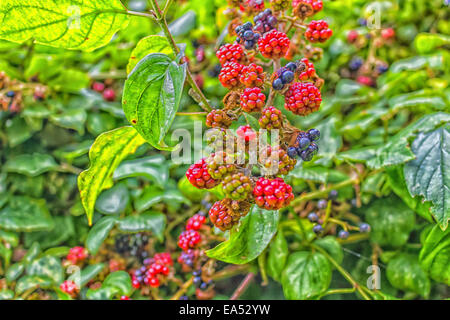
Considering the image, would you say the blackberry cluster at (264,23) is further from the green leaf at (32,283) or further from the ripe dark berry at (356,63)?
the green leaf at (32,283)

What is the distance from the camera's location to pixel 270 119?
554 millimetres

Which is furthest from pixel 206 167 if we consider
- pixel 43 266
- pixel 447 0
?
pixel 447 0

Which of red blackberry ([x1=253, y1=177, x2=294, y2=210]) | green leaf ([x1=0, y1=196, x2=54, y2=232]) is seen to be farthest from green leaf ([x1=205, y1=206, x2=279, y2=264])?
green leaf ([x1=0, y1=196, x2=54, y2=232])

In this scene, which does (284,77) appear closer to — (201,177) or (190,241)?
(201,177)

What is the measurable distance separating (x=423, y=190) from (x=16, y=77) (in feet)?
3.43

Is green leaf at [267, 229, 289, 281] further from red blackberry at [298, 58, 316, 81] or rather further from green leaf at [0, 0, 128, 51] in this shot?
green leaf at [0, 0, 128, 51]

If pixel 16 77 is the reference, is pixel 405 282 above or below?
below

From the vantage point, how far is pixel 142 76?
59cm

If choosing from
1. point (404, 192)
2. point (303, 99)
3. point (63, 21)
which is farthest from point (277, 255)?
point (63, 21)

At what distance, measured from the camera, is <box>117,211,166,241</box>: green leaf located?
87 cm

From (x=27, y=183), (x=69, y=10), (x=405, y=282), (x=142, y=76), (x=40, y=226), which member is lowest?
(x=405, y=282)

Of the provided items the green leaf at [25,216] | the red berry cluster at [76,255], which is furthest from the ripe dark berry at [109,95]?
the red berry cluster at [76,255]

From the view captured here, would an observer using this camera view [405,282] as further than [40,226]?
No

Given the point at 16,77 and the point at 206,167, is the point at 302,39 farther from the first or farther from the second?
the point at 16,77
